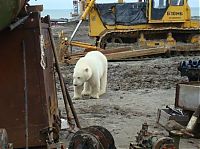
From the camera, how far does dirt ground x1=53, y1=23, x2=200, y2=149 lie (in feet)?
22.2

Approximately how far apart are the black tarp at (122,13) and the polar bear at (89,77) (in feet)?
37.6

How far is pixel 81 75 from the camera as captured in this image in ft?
31.6

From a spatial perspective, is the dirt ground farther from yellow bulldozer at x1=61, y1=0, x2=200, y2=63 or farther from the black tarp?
the black tarp

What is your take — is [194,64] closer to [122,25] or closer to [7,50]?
[7,50]

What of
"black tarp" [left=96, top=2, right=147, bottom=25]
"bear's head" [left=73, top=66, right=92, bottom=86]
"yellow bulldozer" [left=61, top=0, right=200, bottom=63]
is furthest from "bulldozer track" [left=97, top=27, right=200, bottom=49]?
"bear's head" [left=73, top=66, right=92, bottom=86]

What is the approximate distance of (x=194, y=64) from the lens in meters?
7.99

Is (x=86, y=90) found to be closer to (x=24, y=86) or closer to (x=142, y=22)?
(x=24, y=86)

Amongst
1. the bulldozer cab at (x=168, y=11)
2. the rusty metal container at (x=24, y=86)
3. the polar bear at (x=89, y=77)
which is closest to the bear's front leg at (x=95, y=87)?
the polar bear at (x=89, y=77)

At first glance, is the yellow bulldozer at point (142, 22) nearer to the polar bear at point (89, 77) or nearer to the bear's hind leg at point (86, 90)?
the polar bear at point (89, 77)

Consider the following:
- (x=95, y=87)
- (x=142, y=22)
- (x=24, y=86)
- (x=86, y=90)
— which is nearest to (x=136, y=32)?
(x=142, y=22)

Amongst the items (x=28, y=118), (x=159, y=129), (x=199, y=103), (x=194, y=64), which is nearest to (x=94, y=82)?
(x=194, y=64)

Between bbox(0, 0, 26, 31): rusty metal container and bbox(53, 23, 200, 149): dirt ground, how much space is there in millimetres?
2106

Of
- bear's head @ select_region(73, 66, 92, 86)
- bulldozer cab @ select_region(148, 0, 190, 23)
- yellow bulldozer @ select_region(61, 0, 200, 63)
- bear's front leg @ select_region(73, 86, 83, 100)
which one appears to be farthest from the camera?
bulldozer cab @ select_region(148, 0, 190, 23)

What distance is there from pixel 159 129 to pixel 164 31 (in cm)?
1540
